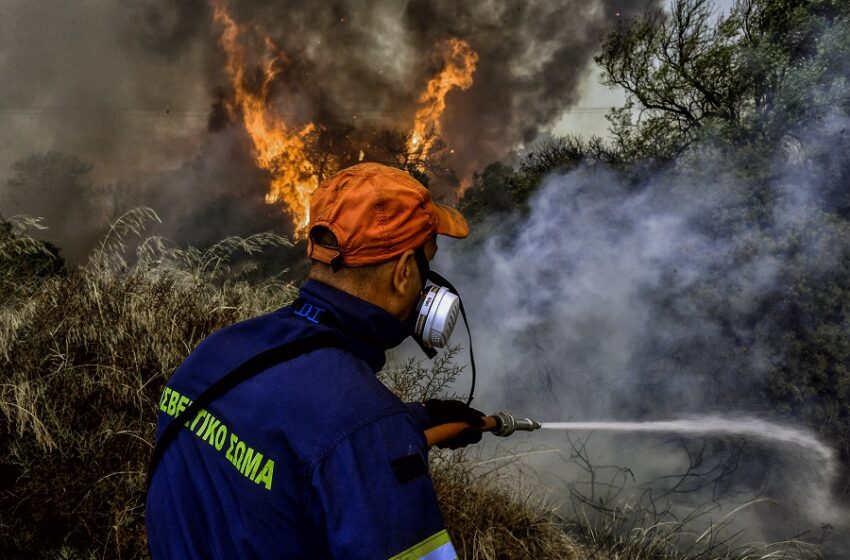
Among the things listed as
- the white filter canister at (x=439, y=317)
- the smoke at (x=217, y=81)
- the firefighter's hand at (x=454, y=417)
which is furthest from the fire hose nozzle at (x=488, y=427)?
the smoke at (x=217, y=81)

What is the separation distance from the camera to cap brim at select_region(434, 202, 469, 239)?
4.83 ft

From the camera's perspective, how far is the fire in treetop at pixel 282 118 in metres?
17.4

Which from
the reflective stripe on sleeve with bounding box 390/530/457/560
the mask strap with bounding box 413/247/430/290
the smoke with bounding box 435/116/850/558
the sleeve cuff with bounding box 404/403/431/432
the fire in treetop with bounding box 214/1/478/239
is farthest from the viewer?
the fire in treetop with bounding box 214/1/478/239

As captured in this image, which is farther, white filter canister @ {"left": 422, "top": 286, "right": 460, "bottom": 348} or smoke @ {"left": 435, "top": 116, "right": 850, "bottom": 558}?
smoke @ {"left": 435, "top": 116, "right": 850, "bottom": 558}

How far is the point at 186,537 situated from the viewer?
1223 mm

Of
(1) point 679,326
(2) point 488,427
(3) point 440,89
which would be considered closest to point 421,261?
(2) point 488,427

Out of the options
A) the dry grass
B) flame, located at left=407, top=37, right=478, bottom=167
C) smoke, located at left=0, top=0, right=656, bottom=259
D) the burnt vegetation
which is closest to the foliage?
the burnt vegetation

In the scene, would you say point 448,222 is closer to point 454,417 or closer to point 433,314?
point 433,314

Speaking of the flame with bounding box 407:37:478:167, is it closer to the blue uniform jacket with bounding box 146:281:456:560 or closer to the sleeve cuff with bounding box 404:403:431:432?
the sleeve cuff with bounding box 404:403:431:432

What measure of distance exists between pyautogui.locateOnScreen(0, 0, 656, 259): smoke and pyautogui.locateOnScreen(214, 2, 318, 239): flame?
34 cm

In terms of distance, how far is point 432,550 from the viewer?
3.30ft

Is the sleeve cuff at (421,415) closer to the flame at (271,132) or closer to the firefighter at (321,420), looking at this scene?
the firefighter at (321,420)

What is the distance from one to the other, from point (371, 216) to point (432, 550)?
0.70m

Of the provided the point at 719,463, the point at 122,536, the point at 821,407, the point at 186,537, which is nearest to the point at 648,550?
the point at 719,463
